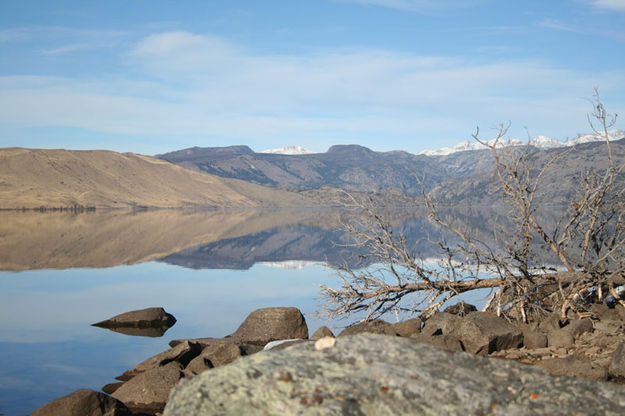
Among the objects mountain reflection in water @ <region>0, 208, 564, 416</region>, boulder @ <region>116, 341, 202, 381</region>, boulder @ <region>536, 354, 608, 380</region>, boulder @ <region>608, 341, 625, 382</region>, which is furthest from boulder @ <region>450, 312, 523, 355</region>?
boulder @ <region>116, 341, 202, 381</region>

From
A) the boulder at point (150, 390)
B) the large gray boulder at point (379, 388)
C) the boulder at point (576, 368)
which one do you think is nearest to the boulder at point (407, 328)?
the boulder at point (576, 368)

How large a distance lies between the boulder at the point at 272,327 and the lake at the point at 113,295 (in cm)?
114

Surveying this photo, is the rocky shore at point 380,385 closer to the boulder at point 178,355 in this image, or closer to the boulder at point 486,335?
the boulder at point 486,335

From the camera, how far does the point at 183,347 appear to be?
12.6m

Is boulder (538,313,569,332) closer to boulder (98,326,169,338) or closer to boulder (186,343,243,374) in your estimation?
boulder (186,343,243,374)

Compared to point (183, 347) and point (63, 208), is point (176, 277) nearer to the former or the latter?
point (183, 347)

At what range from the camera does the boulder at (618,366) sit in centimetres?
845

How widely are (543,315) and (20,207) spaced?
130 metres

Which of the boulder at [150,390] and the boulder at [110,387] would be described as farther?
the boulder at [110,387]

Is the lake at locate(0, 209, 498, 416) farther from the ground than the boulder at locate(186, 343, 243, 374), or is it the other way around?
the boulder at locate(186, 343, 243, 374)

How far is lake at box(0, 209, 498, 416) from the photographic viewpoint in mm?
13625

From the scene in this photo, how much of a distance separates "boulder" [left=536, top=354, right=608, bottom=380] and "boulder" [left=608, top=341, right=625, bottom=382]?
0.33 feet

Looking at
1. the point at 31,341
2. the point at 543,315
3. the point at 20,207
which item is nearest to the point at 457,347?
the point at 543,315

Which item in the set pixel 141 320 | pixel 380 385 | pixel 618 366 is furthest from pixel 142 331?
pixel 380 385
